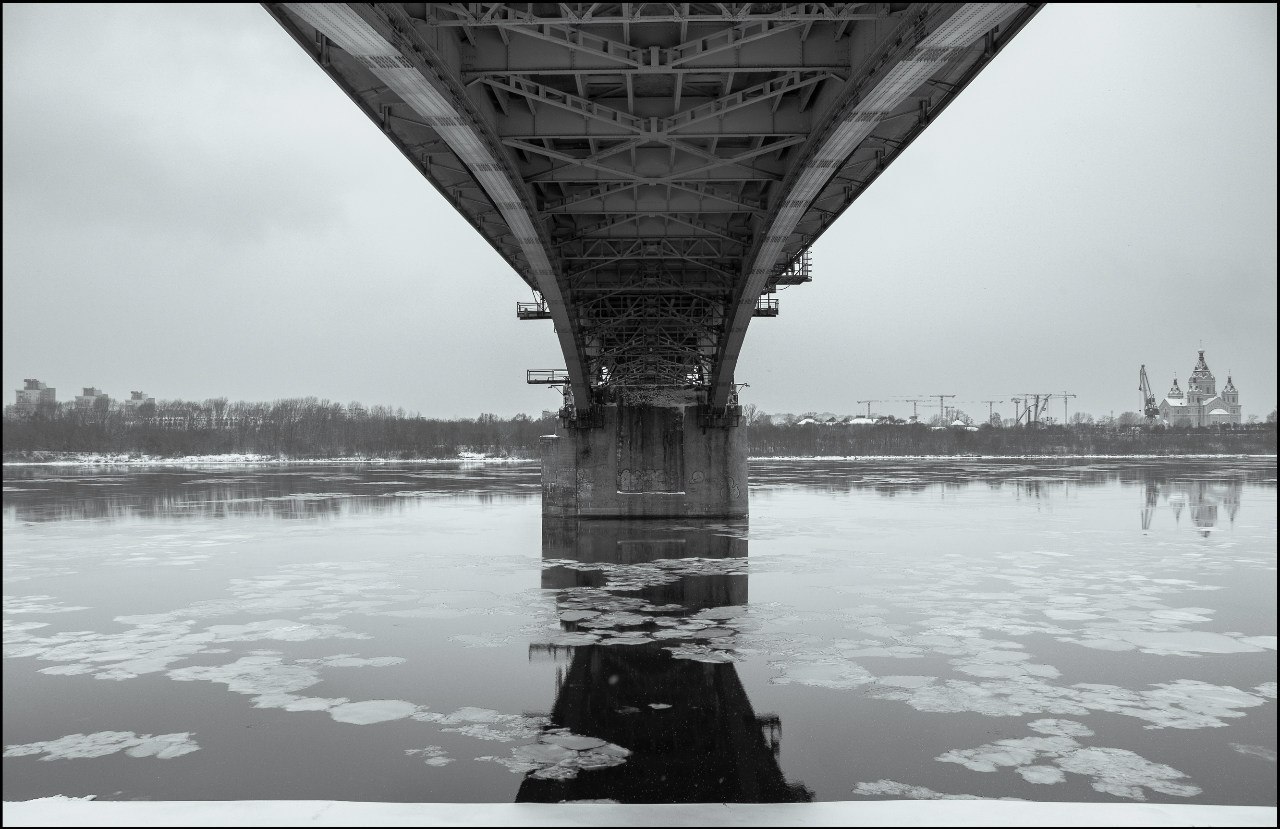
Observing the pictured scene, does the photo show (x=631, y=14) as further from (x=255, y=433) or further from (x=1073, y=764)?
(x=255, y=433)

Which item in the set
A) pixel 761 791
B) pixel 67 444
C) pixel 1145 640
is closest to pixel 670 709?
pixel 761 791

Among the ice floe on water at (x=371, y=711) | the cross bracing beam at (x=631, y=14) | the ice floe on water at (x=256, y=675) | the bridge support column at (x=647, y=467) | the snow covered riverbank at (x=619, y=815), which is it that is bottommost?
the ice floe on water at (x=371, y=711)

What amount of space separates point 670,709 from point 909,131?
863 cm

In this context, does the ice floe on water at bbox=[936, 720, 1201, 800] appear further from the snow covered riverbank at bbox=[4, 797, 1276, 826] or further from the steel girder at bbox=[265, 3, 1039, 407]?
the steel girder at bbox=[265, 3, 1039, 407]

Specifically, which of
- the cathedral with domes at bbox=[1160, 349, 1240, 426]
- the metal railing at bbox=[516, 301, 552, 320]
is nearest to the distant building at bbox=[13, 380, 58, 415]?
the metal railing at bbox=[516, 301, 552, 320]

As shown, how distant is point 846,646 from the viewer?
11.8 metres

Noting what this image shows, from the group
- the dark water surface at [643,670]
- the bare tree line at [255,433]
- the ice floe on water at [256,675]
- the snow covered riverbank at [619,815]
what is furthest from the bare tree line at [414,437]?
the snow covered riverbank at [619,815]

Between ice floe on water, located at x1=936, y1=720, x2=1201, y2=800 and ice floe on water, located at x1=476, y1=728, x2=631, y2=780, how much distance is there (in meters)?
3.00

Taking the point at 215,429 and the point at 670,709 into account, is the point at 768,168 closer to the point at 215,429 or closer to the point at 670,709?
the point at 670,709

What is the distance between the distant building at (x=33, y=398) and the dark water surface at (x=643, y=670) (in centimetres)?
12895

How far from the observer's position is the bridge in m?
8.91

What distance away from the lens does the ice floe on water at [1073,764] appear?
7.02 meters

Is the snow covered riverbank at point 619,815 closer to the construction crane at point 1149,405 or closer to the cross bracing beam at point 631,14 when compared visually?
the cross bracing beam at point 631,14

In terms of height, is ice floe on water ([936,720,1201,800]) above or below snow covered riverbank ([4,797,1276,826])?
below
